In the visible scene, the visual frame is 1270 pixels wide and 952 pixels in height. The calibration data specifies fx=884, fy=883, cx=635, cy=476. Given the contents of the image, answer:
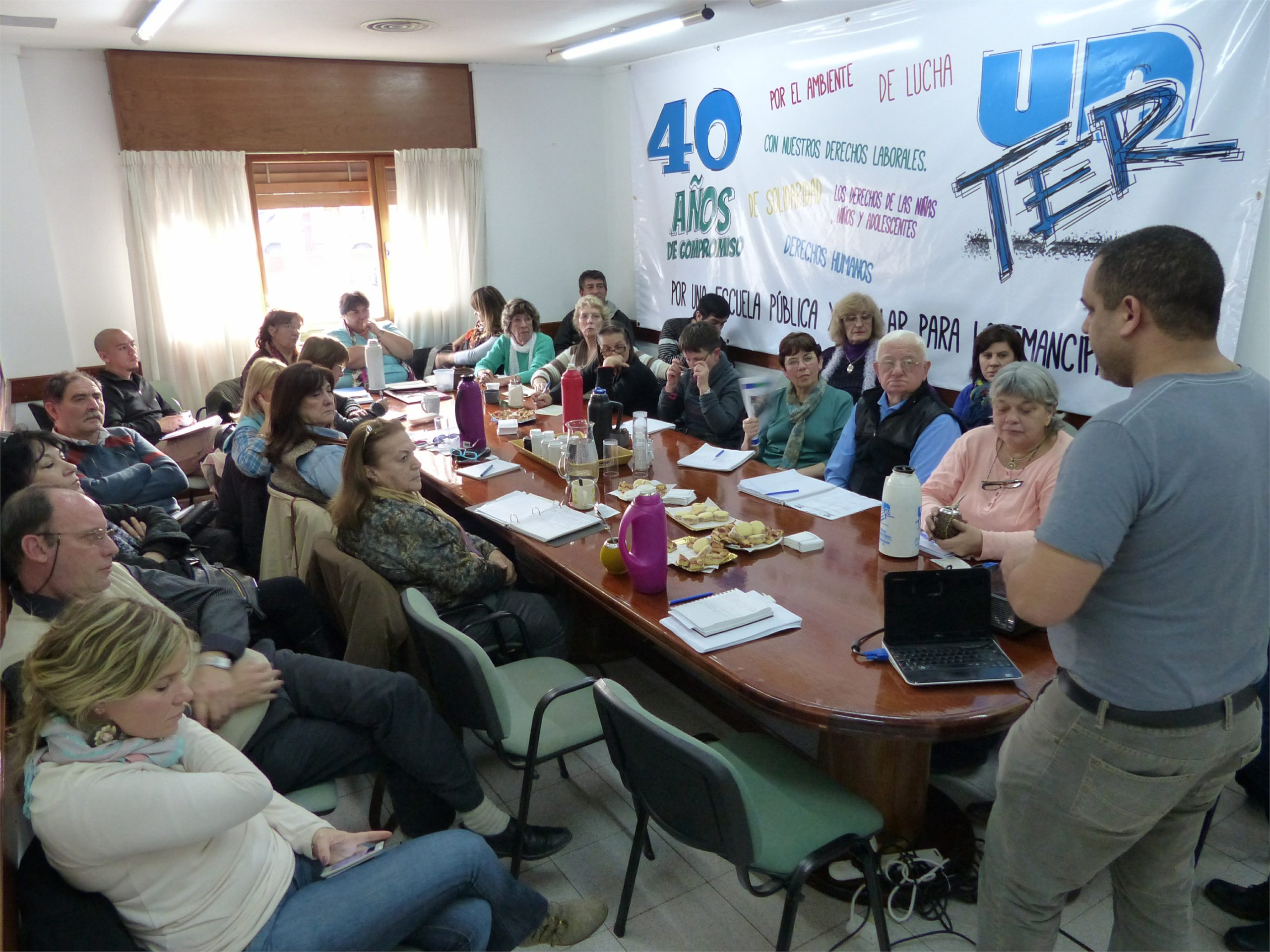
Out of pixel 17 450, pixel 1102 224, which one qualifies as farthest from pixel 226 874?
pixel 1102 224

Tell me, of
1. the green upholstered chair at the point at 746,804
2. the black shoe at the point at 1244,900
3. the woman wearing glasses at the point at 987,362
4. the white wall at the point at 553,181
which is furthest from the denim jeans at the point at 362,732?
the white wall at the point at 553,181

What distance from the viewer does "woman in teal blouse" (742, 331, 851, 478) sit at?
365 centimetres

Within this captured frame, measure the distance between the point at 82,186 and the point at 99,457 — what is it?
8.61 ft

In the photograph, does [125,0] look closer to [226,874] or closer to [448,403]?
[448,403]

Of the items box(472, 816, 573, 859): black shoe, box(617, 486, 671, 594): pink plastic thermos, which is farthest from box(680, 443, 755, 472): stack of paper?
box(472, 816, 573, 859): black shoe

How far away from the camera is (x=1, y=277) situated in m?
5.07

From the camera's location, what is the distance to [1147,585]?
52.3 inches

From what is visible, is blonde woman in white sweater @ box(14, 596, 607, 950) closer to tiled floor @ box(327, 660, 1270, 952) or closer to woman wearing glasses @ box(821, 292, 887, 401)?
tiled floor @ box(327, 660, 1270, 952)

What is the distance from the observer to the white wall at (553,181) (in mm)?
6488

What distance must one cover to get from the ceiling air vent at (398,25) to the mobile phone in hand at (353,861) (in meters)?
4.26

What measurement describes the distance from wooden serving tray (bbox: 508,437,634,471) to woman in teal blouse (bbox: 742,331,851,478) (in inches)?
23.7

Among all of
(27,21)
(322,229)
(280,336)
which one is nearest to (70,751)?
(280,336)

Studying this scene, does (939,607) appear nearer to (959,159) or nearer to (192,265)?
(959,159)

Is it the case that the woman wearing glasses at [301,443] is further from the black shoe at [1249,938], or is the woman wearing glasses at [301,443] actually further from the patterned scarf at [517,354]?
the black shoe at [1249,938]
